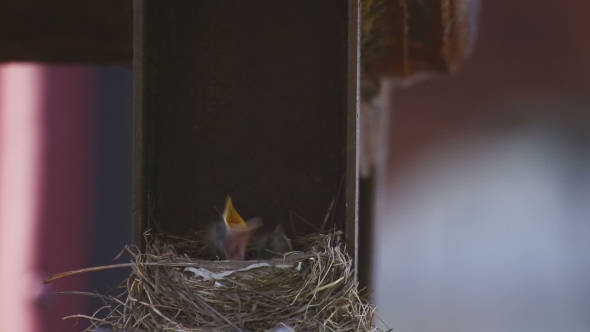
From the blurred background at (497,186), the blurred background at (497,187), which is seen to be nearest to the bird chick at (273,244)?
the blurred background at (497,187)

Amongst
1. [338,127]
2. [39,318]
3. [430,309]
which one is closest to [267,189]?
[338,127]

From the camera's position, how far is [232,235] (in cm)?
→ 98

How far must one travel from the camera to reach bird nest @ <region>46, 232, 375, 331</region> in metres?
0.88

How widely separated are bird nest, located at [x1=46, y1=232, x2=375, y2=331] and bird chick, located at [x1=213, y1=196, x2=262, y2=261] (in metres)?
0.07

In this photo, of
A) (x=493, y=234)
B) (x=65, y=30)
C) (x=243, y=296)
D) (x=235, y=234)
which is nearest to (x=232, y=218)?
(x=235, y=234)

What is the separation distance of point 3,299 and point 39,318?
13 centimetres

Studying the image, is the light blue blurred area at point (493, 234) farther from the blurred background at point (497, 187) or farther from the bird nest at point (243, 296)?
the bird nest at point (243, 296)

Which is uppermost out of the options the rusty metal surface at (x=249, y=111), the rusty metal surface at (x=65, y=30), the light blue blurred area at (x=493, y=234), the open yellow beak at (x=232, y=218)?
the rusty metal surface at (x=65, y=30)

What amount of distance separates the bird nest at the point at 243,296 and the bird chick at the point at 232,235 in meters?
0.07

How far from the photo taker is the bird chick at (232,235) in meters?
0.98

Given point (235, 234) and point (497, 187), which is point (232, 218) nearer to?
point (235, 234)

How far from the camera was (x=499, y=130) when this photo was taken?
10.9 feet

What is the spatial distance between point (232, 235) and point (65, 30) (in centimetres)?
55

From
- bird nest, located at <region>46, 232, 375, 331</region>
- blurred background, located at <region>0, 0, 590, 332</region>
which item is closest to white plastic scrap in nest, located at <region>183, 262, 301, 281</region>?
bird nest, located at <region>46, 232, 375, 331</region>
